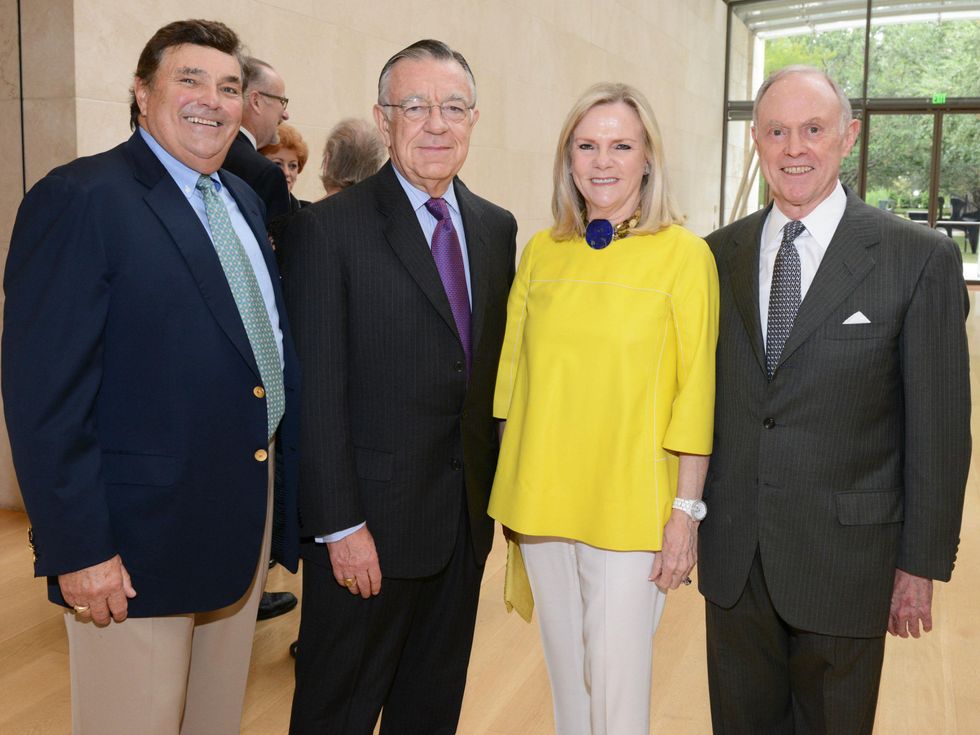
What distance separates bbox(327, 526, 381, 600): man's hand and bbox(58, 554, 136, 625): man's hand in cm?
45

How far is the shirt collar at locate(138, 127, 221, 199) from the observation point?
74.5 inches

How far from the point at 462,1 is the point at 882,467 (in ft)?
22.0

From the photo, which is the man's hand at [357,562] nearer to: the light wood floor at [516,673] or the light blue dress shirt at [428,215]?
the light blue dress shirt at [428,215]

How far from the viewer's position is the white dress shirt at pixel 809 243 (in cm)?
205

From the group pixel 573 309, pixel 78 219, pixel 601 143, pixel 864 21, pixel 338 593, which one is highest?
pixel 864 21

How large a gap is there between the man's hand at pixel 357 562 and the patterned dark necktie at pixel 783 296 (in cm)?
99

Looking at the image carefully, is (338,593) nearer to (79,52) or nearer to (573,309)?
(573,309)

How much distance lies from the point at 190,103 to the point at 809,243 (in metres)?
1.39

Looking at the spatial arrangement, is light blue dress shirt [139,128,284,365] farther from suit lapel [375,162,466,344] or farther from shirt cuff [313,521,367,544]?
shirt cuff [313,521,367,544]

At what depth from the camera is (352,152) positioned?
3504mm

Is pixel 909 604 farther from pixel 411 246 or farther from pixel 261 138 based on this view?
pixel 261 138

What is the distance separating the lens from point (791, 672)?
86.0 inches

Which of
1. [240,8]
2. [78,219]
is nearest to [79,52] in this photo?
[240,8]

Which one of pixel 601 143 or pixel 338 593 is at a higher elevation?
pixel 601 143
